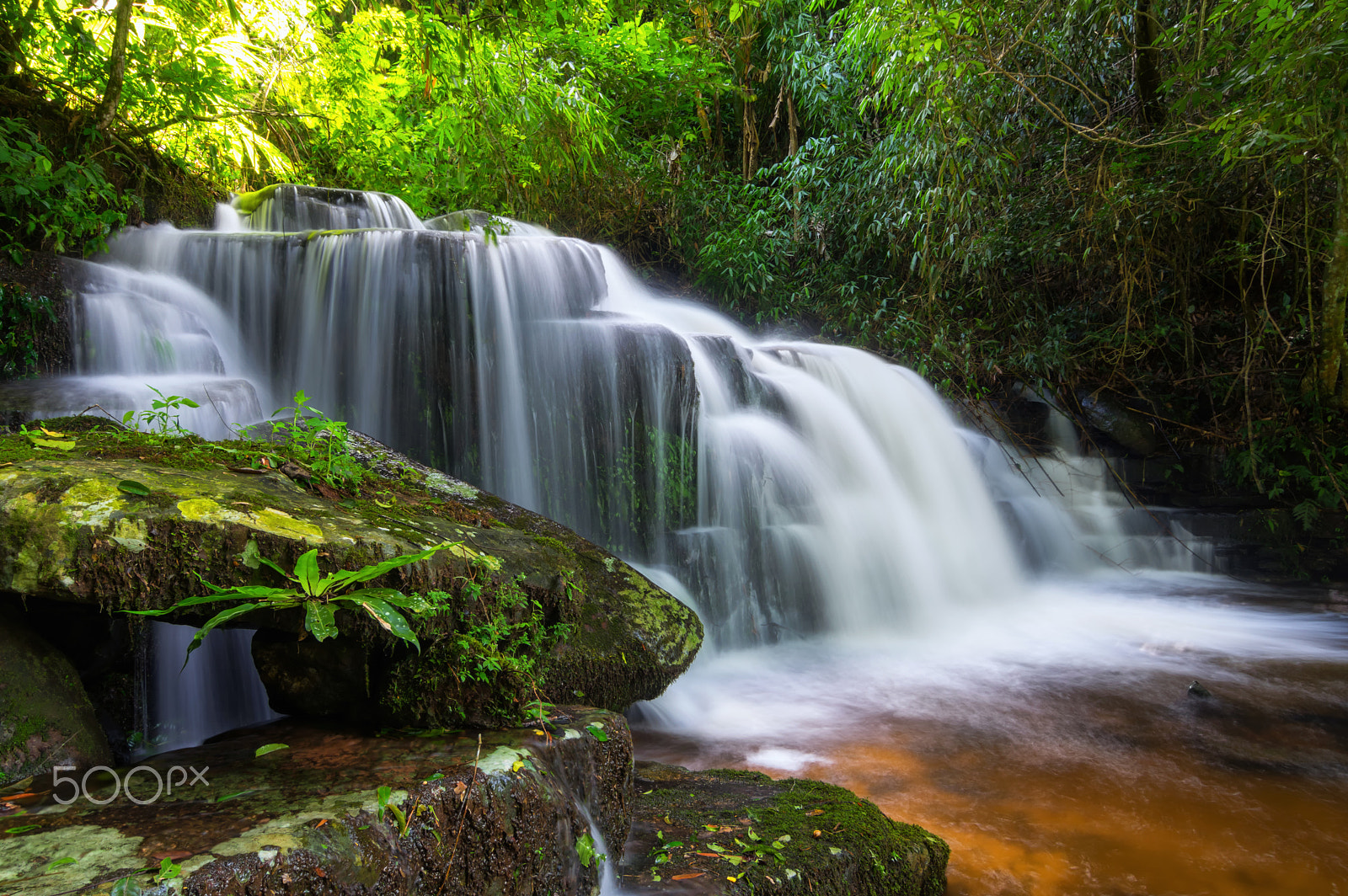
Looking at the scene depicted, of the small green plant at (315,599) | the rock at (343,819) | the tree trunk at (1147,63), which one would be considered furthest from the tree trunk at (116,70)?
the tree trunk at (1147,63)

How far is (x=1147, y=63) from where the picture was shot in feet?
22.0

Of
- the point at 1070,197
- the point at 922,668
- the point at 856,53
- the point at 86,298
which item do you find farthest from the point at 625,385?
the point at 856,53

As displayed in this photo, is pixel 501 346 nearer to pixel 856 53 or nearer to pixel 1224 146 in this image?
pixel 1224 146

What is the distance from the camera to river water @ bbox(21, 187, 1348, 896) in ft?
9.88

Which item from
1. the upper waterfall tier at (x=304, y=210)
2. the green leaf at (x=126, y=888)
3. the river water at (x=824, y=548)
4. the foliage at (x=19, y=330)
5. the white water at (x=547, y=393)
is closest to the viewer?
the green leaf at (x=126, y=888)

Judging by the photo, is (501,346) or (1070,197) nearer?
(501,346)

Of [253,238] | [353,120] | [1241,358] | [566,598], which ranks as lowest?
[566,598]

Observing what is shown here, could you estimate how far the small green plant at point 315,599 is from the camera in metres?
1.77

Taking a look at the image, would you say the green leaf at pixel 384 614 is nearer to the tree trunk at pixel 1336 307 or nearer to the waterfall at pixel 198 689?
the waterfall at pixel 198 689

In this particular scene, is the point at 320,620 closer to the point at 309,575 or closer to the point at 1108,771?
the point at 309,575

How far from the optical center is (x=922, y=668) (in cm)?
473

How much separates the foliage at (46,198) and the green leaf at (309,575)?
453 cm

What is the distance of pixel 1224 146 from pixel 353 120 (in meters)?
9.39

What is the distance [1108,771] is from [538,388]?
4.05 metres
